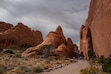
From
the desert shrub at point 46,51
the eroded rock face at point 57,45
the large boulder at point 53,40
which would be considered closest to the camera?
the desert shrub at point 46,51

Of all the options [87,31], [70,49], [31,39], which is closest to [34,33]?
[31,39]

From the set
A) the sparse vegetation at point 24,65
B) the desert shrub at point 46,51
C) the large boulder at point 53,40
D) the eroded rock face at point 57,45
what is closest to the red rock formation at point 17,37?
the eroded rock face at point 57,45

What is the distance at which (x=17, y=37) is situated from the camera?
94.4 m

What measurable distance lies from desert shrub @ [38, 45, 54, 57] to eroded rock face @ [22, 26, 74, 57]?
108cm

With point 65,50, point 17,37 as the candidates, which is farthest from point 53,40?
point 17,37

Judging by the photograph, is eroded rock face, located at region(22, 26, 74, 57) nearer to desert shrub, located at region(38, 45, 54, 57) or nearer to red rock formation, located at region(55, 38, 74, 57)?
red rock formation, located at region(55, 38, 74, 57)

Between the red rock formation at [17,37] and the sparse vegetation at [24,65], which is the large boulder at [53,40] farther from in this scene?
the sparse vegetation at [24,65]

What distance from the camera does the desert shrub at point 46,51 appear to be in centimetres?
6114

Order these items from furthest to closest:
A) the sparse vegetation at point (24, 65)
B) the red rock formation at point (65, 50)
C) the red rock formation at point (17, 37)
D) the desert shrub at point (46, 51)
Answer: the red rock formation at point (17, 37) → the red rock formation at point (65, 50) → the desert shrub at point (46, 51) → the sparse vegetation at point (24, 65)

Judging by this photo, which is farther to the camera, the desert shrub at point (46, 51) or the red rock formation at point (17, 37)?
the red rock formation at point (17, 37)

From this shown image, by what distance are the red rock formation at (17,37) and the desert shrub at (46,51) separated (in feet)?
105

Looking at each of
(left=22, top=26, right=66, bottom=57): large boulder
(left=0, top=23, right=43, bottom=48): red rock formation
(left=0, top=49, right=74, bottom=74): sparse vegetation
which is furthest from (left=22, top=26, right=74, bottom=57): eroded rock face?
(left=0, top=49, right=74, bottom=74): sparse vegetation

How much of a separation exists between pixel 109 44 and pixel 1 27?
7979 centimetres

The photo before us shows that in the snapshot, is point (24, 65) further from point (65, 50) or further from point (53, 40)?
point (53, 40)
